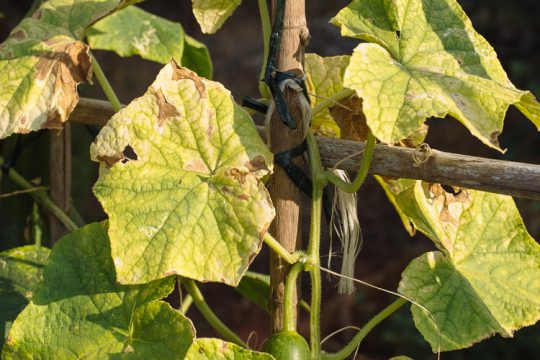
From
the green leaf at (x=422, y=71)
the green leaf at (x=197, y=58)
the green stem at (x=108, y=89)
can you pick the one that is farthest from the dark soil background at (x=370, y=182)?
the green leaf at (x=422, y=71)

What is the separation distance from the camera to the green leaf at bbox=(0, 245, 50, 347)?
1.13 m

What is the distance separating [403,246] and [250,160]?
2.79 meters

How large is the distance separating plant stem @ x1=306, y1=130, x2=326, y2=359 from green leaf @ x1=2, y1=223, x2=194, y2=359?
0.49 feet

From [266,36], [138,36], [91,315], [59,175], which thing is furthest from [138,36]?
[91,315]

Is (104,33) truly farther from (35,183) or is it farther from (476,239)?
(476,239)

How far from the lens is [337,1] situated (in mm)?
4434

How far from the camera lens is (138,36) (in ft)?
4.87

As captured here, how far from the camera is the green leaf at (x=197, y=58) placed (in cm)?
159

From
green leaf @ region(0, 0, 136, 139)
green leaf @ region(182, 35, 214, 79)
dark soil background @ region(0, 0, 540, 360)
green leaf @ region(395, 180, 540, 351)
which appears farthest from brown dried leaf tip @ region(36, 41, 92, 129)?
dark soil background @ region(0, 0, 540, 360)

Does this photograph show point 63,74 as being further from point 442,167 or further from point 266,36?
point 442,167

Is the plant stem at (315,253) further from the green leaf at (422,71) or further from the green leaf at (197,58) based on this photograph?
the green leaf at (197,58)

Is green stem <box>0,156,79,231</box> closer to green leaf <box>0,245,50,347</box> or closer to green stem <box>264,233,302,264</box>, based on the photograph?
green leaf <box>0,245,50,347</box>

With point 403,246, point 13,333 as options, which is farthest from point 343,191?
point 403,246

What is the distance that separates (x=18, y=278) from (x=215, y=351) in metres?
0.47
